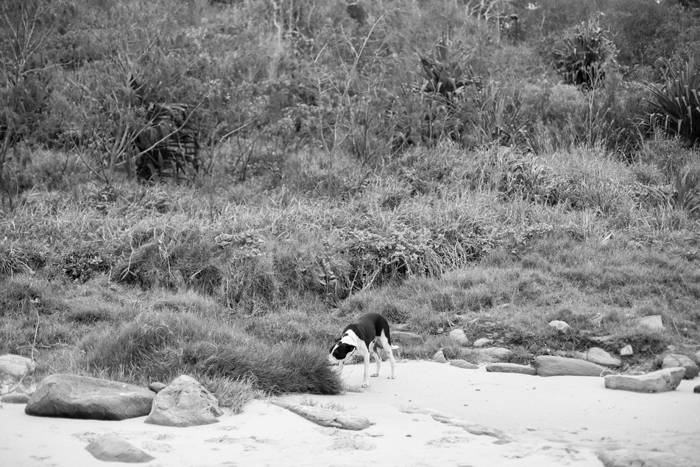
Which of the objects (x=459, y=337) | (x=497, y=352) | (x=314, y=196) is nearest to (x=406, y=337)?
(x=459, y=337)

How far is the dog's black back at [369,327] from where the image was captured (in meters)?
7.36

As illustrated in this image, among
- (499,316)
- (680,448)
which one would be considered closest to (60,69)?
(499,316)

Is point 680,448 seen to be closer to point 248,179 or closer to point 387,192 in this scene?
point 387,192

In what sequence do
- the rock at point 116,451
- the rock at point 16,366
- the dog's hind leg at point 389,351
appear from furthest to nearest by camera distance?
the dog's hind leg at point 389,351
the rock at point 16,366
the rock at point 116,451

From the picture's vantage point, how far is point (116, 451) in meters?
4.66

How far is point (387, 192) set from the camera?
13508 millimetres

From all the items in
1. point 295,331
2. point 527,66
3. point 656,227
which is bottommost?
point 295,331

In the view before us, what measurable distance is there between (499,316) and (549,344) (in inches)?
36.0

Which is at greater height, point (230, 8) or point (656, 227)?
point (230, 8)

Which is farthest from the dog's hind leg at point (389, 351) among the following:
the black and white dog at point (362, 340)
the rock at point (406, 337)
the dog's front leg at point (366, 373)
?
the rock at point (406, 337)

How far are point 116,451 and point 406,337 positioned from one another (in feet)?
16.9

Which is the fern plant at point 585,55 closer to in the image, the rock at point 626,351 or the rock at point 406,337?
the rock at point 626,351

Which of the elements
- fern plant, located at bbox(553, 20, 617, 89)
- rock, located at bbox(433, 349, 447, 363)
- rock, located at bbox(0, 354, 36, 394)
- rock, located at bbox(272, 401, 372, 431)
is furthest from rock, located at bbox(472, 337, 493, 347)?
fern plant, located at bbox(553, 20, 617, 89)

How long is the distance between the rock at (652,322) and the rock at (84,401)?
6.13 meters
